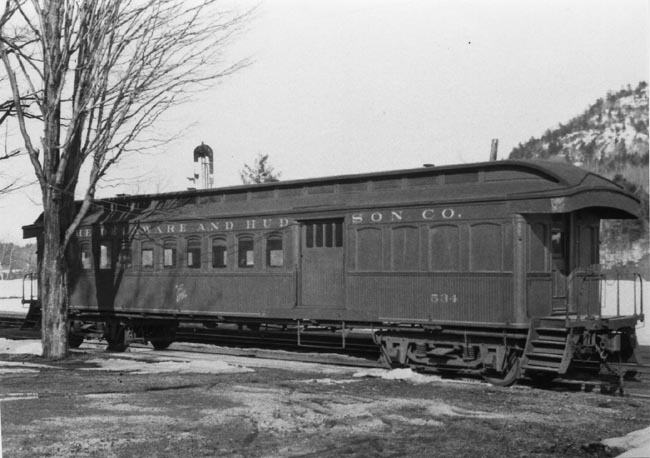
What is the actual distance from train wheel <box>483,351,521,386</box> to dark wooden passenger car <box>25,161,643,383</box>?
0.03 meters

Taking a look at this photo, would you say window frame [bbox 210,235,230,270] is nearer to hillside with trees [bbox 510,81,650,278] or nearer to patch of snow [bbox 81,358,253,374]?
patch of snow [bbox 81,358,253,374]

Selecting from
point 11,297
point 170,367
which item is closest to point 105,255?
point 170,367

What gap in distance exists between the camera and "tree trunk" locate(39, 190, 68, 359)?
16.3 meters

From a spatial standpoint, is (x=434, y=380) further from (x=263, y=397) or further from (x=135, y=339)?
(x=135, y=339)

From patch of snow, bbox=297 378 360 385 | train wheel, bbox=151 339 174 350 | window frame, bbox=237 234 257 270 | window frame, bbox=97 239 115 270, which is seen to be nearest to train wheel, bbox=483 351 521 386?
patch of snow, bbox=297 378 360 385

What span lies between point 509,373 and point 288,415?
5094mm

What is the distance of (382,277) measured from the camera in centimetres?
1494

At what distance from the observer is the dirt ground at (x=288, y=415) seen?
7.83 metres

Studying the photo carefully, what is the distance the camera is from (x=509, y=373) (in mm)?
13297

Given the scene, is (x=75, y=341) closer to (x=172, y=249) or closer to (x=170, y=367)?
(x=172, y=249)

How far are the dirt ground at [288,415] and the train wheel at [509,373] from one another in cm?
34

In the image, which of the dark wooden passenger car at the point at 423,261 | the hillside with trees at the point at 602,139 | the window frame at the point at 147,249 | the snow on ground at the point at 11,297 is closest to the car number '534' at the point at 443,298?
the dark wooden passenger car at the point at 423,261

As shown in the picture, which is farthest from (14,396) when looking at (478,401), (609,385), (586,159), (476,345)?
(586,159)

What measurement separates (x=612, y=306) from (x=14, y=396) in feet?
78.8
